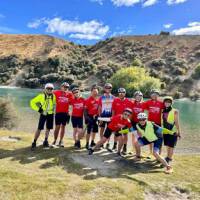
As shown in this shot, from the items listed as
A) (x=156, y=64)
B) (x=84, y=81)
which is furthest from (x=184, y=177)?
(x=156, y=64)

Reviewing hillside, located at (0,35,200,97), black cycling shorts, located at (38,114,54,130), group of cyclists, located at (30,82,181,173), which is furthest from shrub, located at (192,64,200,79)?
black cycling shorts, located at (38,114,54,130)

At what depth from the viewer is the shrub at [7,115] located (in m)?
22.5

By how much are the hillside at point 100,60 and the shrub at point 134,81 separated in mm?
6254

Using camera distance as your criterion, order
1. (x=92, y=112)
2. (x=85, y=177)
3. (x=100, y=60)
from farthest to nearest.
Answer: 1. (x=100, y=60)
2. (x=92, y=112)
3. (x=85, y=177)

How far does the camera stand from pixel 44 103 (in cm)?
1274

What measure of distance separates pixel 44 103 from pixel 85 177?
13.0 ft

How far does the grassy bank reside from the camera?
28.6 ft

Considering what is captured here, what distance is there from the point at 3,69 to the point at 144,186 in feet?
341

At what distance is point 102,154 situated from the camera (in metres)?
12.5

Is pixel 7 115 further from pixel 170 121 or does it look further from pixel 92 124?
pixel 170 121

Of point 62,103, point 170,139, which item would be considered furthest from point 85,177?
point 62,103

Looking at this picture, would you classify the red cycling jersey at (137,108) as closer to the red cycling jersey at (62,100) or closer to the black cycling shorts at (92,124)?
the black cycling shorts at (92,124)

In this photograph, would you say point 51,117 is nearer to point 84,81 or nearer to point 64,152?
point 64,152

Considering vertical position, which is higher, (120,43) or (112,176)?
(120,43)
